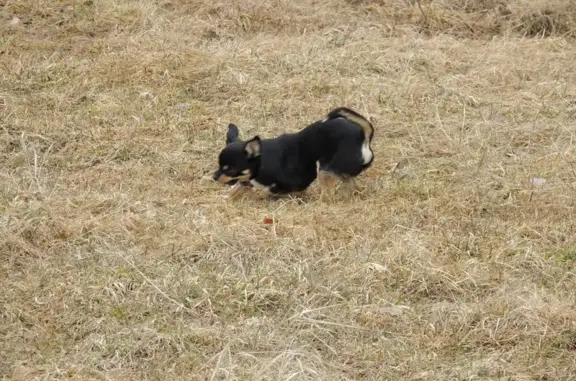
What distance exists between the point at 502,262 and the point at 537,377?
1127mm

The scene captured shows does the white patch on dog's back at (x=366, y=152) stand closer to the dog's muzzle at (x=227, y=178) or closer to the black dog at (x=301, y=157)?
the black dog at (x=301, y=157)

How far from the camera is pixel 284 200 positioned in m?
7.10

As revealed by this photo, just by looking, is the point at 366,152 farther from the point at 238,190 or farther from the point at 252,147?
the point at 238,190

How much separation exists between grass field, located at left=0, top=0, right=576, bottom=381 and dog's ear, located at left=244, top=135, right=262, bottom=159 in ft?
0.99

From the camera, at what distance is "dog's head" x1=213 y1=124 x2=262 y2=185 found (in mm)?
7039

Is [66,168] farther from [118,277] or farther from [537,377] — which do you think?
[537,377]

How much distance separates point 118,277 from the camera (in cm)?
555

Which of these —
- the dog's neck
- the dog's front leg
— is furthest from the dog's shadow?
the dog's neck

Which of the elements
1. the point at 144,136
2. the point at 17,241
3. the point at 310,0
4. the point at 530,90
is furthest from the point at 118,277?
the point at 310,0

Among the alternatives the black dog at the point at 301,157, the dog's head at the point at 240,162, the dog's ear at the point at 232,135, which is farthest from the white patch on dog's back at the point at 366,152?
the dog's ear at the point at 232,135

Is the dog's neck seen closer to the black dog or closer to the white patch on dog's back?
the black dog

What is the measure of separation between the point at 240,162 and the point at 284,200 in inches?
15.5

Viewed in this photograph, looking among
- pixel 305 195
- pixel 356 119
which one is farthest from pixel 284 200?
pixel 356 119

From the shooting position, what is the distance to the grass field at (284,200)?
4.99 meters
